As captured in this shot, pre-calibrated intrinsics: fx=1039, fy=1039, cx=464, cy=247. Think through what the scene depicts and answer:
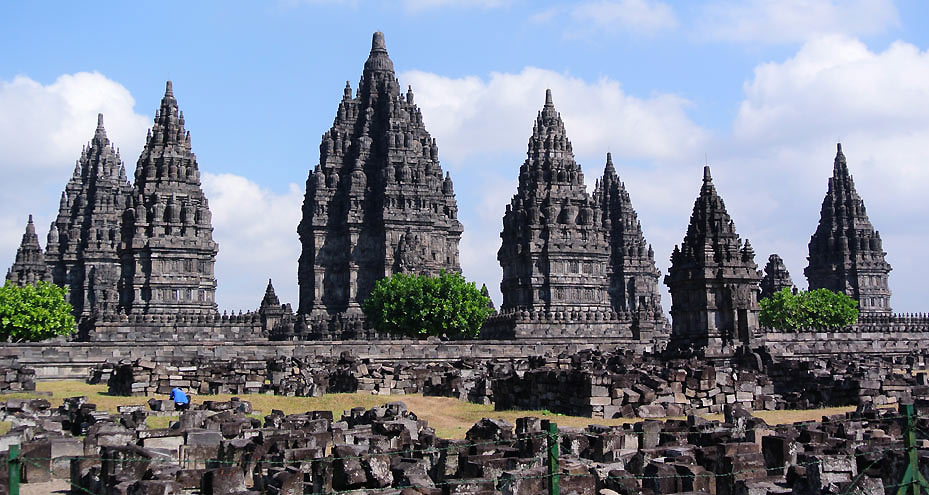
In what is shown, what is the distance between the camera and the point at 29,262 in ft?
292

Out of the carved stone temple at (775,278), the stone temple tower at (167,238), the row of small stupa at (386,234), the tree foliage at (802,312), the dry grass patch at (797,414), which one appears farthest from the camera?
the carved stone temple at (775,278)

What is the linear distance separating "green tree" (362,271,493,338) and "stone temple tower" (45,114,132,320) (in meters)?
27.1

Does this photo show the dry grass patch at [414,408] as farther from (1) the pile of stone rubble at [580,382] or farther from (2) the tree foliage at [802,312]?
(2) the tree foliage at [802,312]

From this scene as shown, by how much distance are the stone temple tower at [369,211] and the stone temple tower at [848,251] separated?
3727cm

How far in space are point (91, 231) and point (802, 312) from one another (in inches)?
2368

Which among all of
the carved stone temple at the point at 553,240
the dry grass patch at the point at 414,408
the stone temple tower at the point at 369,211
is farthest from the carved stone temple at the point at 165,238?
the dry grass patch at the point at 414,408

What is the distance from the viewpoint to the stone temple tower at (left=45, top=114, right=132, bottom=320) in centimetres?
8969

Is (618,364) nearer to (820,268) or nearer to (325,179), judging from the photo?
(325,179)

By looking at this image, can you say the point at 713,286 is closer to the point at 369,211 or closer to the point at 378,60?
the point at 369,211

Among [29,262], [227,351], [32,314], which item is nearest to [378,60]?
[29,262]

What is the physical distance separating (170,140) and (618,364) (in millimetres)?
47078

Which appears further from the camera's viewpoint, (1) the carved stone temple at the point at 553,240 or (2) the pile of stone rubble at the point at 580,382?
(1) the carved stone temple at the point at 553,240

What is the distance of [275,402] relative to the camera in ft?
115

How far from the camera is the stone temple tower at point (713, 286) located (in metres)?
46.0
